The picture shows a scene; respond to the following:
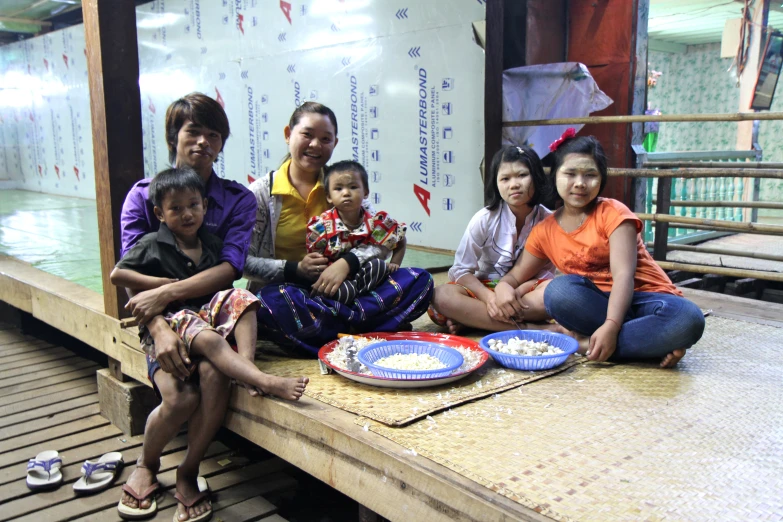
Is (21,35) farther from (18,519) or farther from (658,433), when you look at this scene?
(658,433)

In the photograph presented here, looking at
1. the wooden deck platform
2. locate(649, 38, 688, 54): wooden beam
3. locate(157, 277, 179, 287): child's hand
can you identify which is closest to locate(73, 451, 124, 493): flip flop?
the wooden deck platform

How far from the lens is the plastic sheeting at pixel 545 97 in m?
4.12

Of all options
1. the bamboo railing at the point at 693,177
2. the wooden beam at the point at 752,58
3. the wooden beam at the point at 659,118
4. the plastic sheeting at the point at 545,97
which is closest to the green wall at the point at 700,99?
the wooden beam at the point at 752,58

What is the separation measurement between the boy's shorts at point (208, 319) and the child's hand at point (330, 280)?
28 centimetres

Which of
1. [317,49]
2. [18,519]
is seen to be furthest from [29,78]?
[18,519]

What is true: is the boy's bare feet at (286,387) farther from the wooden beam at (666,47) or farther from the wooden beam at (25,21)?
the wooden beam at (25,21)

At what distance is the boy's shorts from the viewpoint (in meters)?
1.95

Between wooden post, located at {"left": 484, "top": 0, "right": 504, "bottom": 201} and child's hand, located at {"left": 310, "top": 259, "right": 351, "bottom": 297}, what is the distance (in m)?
2.05

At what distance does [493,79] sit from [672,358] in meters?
2.35

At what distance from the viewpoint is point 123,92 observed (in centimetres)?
251

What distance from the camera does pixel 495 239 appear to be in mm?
2604

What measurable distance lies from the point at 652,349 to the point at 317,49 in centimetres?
434

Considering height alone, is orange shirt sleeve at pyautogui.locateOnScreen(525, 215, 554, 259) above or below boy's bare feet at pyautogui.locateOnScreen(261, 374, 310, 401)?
above

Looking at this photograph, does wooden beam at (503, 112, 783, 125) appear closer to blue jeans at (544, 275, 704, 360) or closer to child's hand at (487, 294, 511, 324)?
blue jeans at (544, 275, 704, 360)
